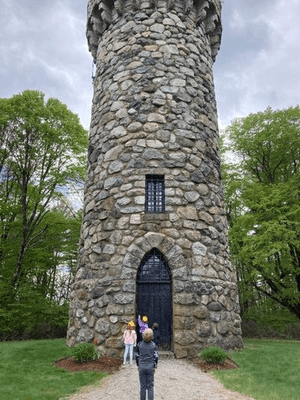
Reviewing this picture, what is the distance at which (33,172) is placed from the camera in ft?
51.8

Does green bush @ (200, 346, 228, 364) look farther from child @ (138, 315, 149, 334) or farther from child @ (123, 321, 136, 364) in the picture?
child @ (123, 321, 136, 364)

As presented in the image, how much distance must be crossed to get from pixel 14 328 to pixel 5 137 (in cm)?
842

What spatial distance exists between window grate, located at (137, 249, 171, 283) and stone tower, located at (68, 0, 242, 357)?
0.02 m

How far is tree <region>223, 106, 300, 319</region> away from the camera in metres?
12.6

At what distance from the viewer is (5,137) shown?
15352 millimetres

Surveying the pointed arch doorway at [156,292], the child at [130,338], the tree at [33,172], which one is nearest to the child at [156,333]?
the pointed arch doorway at [156,292]

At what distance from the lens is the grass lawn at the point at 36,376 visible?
5.03 metres

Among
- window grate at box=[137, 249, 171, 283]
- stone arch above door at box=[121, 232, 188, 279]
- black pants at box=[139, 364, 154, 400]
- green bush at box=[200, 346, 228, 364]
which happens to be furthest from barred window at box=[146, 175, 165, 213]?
black pants at box=[139, 364, 154, 400]

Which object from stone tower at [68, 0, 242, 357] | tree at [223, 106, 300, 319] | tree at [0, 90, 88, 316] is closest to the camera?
stone tower at [68, 0, 242, 357]

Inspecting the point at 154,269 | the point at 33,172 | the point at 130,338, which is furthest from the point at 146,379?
the point at 33,172

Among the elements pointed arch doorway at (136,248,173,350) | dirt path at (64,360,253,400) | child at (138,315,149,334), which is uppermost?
pointed arch doorway at (136,248,173,350)

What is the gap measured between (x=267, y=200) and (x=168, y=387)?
9.65 m

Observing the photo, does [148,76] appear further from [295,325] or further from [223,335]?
[295,325]

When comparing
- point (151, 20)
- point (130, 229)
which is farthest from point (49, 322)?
point (151, 20)
